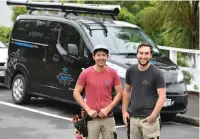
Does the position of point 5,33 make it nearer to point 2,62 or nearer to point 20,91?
point 2,62

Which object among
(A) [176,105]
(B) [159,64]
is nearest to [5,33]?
(B) [159,64]

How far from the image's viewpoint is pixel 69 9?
10.0m

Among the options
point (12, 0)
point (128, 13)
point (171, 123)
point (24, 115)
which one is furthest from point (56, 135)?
point (128, 13)

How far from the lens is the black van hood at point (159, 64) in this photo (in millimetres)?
8656

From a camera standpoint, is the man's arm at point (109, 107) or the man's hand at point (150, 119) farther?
the man's arm at point (109, 107)

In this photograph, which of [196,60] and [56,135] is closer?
[56,135]

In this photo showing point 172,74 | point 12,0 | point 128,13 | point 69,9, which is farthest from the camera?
point 128,13

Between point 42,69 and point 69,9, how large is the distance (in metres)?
1.39

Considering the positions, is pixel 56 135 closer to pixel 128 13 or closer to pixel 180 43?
pixel 180 43

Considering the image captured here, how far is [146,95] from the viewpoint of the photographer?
4984 mm

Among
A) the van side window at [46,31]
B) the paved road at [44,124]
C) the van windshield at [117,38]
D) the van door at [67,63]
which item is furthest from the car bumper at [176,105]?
the van side window at [46,31]

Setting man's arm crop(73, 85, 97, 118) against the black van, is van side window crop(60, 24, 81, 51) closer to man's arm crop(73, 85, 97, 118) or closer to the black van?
the black van

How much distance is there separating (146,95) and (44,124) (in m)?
4.00

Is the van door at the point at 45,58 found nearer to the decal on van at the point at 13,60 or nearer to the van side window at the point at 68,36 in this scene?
the van side window at the point at 68,36
